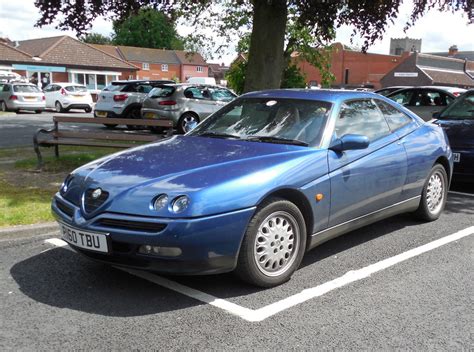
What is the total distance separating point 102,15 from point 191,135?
20.0ft

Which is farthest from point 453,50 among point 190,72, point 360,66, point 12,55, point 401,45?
point 12,55

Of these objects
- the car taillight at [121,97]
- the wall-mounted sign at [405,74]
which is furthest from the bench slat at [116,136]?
Answer: the wall-mounted sign at [405,74]

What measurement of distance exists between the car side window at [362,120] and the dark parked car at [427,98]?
770cm

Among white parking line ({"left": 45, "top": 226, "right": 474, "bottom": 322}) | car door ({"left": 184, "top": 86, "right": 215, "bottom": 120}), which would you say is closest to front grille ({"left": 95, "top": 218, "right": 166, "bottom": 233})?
white parking line ({"left": 45, "top": 226, "right": 474, "bottom": 322})

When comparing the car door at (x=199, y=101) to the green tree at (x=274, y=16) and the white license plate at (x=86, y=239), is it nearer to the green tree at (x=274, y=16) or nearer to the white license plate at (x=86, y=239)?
the green tree at (x=274, y=16)

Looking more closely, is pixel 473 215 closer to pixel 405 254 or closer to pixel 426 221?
pixel 426 221

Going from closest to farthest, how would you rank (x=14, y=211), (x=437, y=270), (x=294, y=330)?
(x=294, y=330), (x=437, y=270), (x=14, y=211)

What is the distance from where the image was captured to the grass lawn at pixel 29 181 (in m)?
5.78

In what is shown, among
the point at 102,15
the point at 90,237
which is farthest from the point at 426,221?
the point at 102,15

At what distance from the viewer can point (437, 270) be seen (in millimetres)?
4473

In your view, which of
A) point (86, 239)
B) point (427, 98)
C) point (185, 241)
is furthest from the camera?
point (427, 98)

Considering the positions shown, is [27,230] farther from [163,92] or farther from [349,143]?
[163,92]

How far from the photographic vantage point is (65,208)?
4.07 m

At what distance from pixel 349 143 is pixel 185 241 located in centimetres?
180
